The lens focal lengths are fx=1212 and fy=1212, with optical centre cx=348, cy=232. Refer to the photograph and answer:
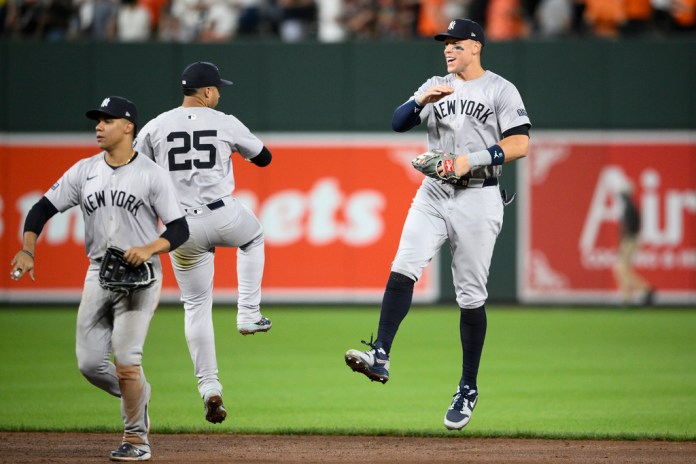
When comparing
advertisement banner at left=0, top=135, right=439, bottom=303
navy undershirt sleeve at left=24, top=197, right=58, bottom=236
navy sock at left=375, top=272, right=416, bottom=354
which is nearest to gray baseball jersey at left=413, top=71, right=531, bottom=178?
navy sock at left=375, top=272, right=416, bottom=354

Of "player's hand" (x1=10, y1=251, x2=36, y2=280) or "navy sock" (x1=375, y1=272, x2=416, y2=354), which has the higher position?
"player's hand" (x1=10, y1=251, x2=36, y2=280)

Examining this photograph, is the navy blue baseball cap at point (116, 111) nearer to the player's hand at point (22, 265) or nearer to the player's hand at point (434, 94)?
the player's hand at point (22, 265)

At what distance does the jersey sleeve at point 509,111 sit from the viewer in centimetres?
743

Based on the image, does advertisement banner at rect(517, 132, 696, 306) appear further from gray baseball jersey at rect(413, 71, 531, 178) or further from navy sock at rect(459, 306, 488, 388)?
gray baseball jersey at rect(413, 71, 531, 178)

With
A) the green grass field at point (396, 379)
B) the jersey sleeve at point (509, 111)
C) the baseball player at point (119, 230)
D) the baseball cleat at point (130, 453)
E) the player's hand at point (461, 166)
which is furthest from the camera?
the green grass field at point (396, 379)

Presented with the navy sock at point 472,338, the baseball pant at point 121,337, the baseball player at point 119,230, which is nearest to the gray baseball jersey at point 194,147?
the baseball player at point 119,230

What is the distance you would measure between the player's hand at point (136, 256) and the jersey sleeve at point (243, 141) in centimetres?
141

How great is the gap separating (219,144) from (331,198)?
420 inches

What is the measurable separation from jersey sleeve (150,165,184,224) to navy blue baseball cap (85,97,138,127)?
0.33m

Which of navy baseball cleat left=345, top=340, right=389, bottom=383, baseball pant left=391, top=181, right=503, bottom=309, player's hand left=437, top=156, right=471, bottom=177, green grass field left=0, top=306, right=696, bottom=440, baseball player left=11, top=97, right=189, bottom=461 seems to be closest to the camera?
baseball player left=11, top=97, right=189, bottom=461

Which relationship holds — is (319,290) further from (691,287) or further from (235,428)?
(235,428)

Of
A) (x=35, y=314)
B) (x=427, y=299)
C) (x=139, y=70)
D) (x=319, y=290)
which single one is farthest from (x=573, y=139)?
(x=35, y=314)

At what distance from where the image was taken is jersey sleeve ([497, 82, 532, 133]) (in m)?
7.43

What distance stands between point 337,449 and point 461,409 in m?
0.82
